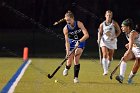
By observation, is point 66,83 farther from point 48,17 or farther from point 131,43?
point 48,17

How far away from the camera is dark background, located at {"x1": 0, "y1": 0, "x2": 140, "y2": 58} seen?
3419 cm

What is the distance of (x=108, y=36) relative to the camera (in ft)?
51.8

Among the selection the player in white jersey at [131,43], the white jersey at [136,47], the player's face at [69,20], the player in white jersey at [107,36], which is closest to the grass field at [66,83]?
the player in white jersey at [131,43]

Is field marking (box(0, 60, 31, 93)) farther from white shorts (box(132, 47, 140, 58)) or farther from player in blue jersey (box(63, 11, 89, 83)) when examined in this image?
white shorts (box(132, 47, 140, 58))

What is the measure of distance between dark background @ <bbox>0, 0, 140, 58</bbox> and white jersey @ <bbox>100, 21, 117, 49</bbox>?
16.2 m

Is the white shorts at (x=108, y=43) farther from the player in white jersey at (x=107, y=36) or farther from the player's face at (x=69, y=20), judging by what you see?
the player's face at (x=69, y=20)

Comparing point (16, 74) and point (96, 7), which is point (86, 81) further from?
point (96, 7)

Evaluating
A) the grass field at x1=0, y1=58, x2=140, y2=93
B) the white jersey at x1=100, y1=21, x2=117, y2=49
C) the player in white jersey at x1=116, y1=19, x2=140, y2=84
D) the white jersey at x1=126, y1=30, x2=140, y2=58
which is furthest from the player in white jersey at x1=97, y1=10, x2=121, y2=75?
the white jersey at x1=126, y1=30, x2=140, y2=58

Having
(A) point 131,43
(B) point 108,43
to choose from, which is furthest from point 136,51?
(B) point 108,43

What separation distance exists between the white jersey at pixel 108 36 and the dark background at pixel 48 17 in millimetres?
16173

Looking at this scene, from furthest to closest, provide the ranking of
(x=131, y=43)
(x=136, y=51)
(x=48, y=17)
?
(x=48, y=17), (x=136, y=51), (x=131, y=43)

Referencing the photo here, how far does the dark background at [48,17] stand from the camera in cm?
3419

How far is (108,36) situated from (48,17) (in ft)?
66.6

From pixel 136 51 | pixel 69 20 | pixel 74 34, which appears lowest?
pixel 136 51
